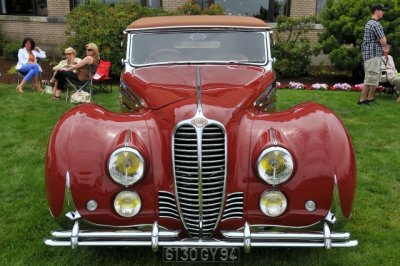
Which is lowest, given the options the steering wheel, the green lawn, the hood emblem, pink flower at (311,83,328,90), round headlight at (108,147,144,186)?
the green lawn

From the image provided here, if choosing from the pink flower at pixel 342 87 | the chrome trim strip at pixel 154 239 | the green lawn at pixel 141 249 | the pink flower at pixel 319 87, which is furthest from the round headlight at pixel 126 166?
the pink flower at pixel 342 87

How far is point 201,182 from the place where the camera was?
3186 millimetres

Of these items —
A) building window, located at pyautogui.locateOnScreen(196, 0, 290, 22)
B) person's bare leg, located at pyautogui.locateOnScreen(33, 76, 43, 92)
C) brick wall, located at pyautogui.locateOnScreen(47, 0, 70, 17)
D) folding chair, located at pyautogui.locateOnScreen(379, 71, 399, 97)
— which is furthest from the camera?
brick wall, located at pyautogui.locateOnScreen(47, 0, 70, 17)

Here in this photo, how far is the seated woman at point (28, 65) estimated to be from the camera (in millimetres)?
10234

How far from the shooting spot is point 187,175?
127 inches

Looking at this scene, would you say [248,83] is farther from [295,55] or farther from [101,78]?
[295,55]

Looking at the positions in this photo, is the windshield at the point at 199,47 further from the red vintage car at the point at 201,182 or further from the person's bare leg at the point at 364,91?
the person's bare leg at the point at 364,91

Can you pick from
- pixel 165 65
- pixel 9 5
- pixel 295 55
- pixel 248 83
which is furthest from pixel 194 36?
pixel 9 5

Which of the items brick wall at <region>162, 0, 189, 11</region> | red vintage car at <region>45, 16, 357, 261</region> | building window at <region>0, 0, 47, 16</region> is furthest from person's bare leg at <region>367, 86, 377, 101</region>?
building window at <region>0, 0, 47, 16</region>

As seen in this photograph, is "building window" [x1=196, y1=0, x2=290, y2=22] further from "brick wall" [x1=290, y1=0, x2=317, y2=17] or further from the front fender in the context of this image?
the front fender

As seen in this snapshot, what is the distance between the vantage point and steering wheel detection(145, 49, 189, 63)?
15.2 ft

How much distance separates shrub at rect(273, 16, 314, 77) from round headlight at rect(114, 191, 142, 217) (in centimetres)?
921

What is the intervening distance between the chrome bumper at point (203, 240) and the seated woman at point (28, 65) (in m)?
7.90

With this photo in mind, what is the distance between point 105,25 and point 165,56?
7529 mm
